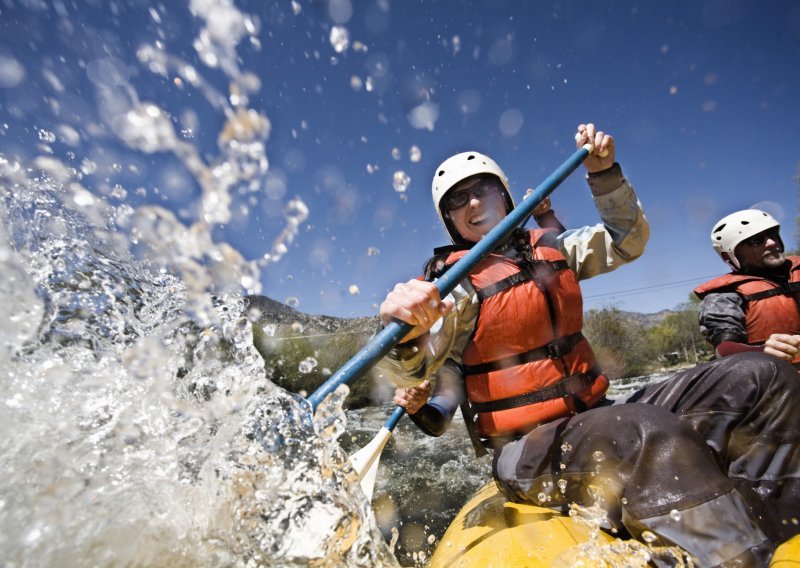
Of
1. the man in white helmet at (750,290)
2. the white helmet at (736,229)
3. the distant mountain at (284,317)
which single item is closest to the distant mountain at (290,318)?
the distant mountain at (284,317)

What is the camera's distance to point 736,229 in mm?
4703

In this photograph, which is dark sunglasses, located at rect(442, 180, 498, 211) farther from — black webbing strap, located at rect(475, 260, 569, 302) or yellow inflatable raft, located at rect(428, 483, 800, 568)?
yellow inflatable raft, located at rect(428, 483, 800, 568)

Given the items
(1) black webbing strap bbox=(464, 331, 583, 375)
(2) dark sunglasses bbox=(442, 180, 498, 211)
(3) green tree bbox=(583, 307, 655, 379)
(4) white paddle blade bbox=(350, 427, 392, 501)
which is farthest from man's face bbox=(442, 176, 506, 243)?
(3) green tree bbox=(583, 307, 655, 379)

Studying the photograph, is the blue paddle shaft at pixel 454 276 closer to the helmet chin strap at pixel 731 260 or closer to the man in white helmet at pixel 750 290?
the man in white helmet at pixel 750 290

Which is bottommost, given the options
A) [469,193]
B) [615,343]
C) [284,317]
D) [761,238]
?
[761,238]

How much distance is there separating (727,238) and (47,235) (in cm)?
673

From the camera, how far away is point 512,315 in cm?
237

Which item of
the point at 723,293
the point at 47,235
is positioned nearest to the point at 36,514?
the point at 47,235

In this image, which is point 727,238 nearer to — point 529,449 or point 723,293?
point 723,293

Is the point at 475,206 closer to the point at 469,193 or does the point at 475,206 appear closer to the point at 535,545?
the point at 469,193

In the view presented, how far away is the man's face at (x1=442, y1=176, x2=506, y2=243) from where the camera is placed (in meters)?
3.05

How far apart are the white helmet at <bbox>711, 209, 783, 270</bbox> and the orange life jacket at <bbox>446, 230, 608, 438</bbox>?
3.70 metres

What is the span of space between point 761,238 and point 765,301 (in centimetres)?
92

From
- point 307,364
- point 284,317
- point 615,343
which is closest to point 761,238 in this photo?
point 307,364
